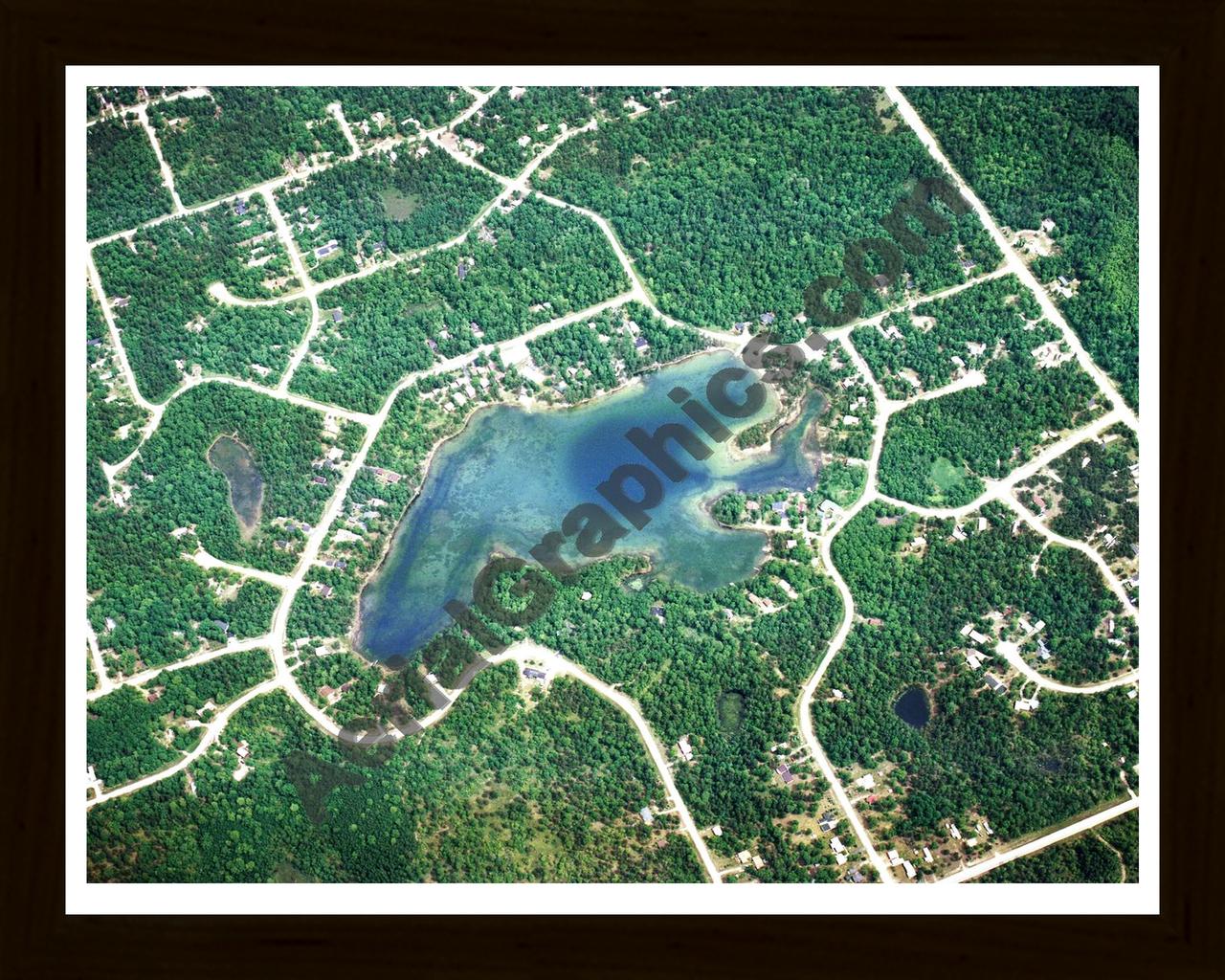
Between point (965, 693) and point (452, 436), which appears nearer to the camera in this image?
point (965, 693)

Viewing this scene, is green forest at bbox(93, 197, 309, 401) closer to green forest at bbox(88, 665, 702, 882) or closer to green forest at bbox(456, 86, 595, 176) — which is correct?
green forest at bbox(456, 86, 595, 176)

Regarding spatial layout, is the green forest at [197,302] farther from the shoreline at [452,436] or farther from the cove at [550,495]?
the cove at [550,495]

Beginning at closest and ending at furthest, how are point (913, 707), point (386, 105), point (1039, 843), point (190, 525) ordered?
point (1039, 843), point (913, 707), point (190, 525), point (386, 105)

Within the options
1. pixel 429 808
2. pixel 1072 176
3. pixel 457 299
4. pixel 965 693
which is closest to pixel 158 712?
pixel 429 808

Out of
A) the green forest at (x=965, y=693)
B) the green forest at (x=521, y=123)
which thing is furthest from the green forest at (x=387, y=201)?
the green forest at (x=965, y=693)

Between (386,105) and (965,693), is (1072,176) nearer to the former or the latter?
(965,693)

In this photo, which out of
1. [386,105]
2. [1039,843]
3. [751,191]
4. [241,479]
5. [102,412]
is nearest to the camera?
[1039,843]

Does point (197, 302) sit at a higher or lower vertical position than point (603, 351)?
higher
